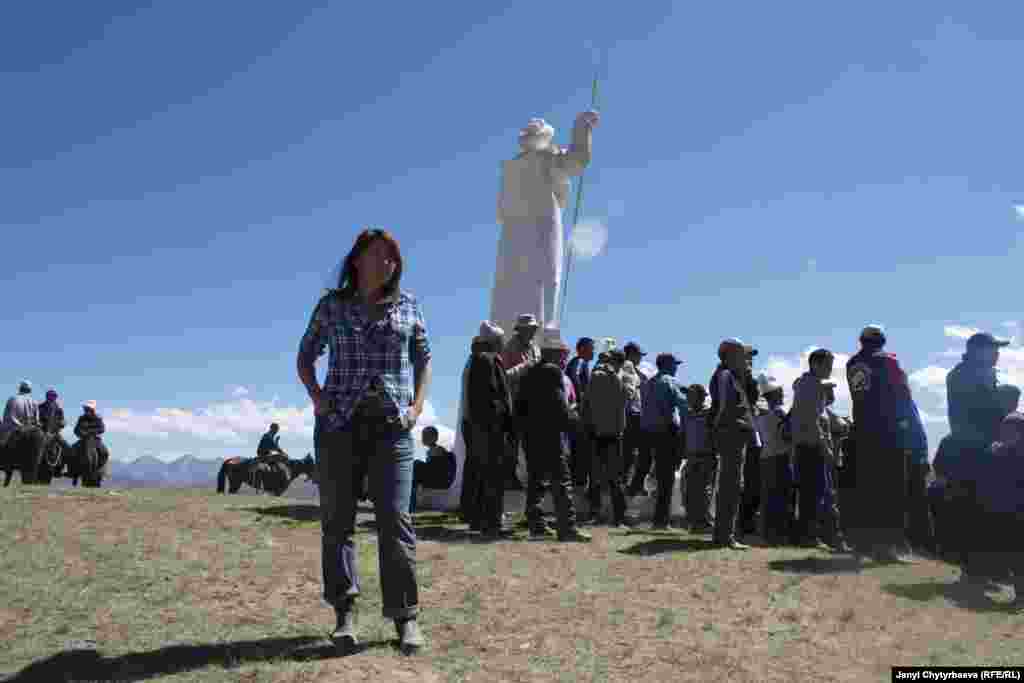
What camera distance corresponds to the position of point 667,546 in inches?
326

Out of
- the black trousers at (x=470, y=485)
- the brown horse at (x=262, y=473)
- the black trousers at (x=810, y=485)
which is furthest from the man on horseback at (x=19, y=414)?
the black trousers at (x=810, y=485)

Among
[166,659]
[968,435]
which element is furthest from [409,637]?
[968,435]

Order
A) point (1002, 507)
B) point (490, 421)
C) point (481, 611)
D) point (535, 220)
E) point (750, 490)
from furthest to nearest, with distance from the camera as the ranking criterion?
point (535, 220), point (750, 490), point (490, 421), point (1002, 507), point (481, 611)

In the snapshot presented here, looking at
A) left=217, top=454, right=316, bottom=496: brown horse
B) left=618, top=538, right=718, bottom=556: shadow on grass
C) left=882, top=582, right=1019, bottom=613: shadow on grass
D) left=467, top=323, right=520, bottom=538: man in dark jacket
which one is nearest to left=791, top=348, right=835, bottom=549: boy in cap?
left=618, top=538, right=718, bottom=556: shadow on grass

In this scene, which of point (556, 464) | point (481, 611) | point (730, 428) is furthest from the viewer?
point (556, 464)

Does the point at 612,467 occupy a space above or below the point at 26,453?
above

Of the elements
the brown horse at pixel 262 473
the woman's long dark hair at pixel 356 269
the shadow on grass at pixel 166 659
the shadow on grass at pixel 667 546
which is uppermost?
the woman's long dark hair at pixel 356 269

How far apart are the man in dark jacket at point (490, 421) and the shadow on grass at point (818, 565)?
2.69 meters

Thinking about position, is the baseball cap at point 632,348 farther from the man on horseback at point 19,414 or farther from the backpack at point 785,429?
the man on horseback at point 19,414

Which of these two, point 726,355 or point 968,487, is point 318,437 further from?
point 968,487

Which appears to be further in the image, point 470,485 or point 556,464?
point 470,485

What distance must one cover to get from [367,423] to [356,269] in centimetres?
85

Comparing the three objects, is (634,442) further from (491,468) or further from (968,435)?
(968,435)

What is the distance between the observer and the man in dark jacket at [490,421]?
27.6 feet
